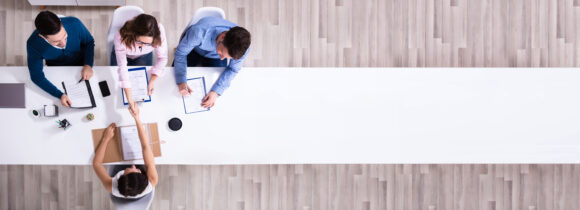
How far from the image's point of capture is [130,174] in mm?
1812

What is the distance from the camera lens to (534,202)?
2.85m

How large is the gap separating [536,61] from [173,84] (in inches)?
113

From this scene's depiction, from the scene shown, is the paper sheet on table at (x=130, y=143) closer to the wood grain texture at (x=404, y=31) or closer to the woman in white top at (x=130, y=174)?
the woman in white top at (x=130, y=174)

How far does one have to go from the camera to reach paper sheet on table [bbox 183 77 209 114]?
190 cm

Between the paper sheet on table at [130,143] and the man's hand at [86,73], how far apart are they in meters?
0.33

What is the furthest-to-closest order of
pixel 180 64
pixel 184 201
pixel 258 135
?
pixel 184 201 → pixel 258 135 → pixel 180 64

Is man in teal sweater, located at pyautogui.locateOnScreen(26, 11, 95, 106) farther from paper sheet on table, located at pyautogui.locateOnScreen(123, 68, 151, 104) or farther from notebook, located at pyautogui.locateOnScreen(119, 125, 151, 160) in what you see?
notebook, located at pyautogui.locateOnScreen(119, 125, 151, 160)

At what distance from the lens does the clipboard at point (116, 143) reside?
6.22ft

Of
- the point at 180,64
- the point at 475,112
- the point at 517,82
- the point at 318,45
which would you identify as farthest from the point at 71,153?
the point at 517,82

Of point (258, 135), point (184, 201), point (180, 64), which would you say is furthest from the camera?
point (184, 201)

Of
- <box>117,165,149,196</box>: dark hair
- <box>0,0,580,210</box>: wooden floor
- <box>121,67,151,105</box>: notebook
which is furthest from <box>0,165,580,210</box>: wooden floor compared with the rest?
<box>121,67,151,105</box>: notebook

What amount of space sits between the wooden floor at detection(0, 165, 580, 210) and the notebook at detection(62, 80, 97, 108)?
3.25ft

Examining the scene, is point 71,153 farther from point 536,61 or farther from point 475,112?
point 536,61

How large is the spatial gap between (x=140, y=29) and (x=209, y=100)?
51cm
